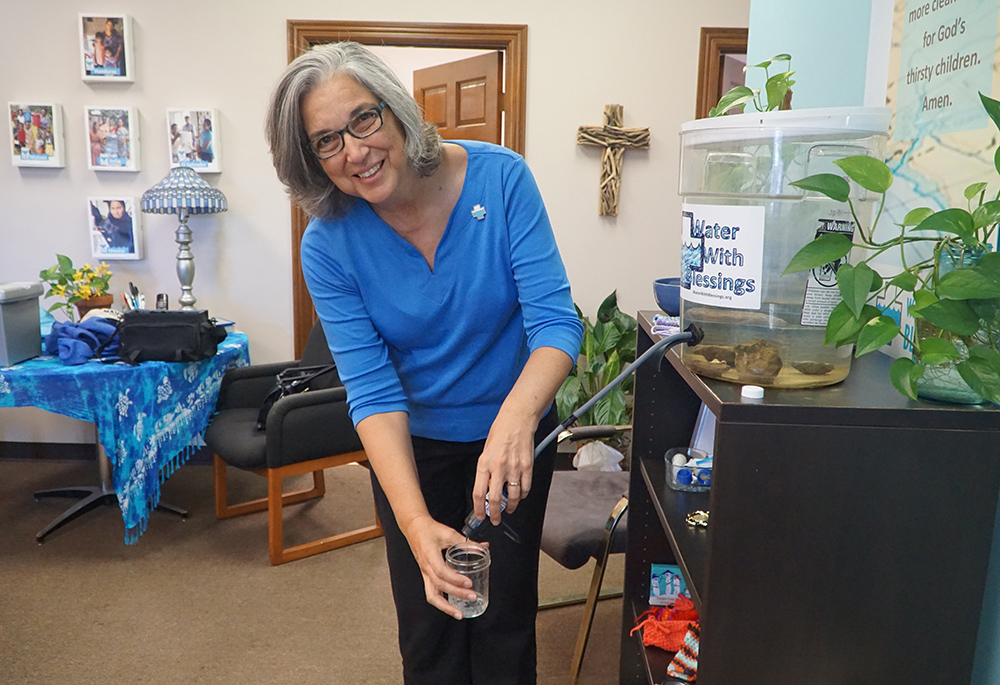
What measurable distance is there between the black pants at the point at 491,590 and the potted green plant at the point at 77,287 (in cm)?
236

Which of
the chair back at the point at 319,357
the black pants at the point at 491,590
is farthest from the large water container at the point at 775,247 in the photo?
the chair back at the point at 319,357

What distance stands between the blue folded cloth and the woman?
1896 millimetres

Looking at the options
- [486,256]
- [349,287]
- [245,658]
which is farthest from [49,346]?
[486,256]

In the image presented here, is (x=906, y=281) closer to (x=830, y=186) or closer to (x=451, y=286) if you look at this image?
(x=830, y=186)

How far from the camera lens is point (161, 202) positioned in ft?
11.1

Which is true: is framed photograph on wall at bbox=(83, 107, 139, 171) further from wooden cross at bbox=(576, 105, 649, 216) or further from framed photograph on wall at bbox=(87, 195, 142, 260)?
wooden cross at bbox=(576, 105, 649, 216)

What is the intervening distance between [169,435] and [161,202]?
41.9 inches

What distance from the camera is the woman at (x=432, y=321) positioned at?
48.4 inches

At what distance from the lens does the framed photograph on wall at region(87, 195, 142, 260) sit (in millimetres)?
3752

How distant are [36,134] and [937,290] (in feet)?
13.0

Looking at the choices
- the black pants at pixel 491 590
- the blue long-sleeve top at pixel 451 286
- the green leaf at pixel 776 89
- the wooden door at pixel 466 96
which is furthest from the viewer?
the wooden door at pixel 466 96

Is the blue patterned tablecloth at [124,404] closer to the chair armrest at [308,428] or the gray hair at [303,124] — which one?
the chair armrest at [308,428]

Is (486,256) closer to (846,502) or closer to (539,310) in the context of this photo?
(539,310)

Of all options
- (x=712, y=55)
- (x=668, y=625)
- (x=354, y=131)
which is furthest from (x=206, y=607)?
(x=712, y=55)
